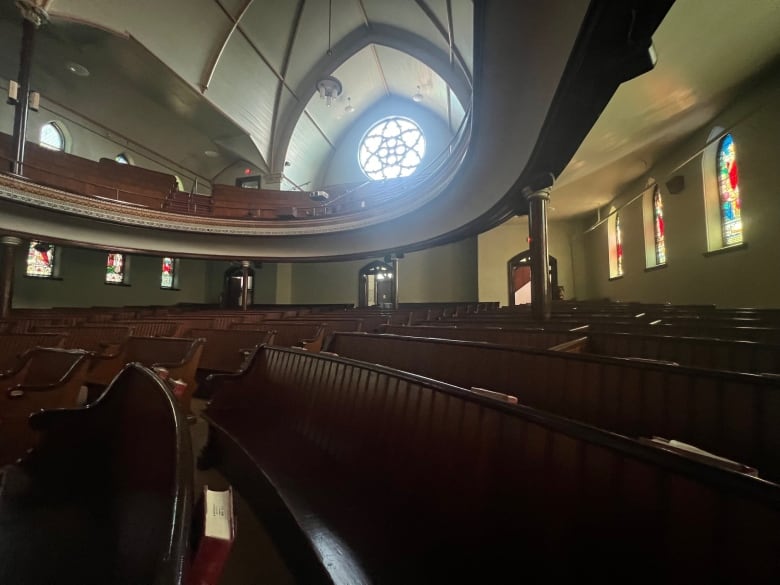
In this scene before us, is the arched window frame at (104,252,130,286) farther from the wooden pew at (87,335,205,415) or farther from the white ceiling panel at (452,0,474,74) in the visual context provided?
the white ceiling panel at (452,0,474,74)

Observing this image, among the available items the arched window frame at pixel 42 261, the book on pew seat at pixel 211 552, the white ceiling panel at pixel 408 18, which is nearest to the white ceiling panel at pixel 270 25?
the white ceiling panel at pixel 408 18

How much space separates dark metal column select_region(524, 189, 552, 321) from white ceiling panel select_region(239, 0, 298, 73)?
457 inches

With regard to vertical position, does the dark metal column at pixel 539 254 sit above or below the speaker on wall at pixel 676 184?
below

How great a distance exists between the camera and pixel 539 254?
5.23m

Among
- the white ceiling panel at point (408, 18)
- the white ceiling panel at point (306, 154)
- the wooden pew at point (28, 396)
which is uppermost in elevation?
the white ceiling panel at point (408, 18)

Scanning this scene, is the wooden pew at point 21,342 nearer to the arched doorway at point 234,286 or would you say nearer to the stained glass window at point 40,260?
the stained glass window at point 40,260

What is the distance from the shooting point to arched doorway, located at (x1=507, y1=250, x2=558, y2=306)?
1130 cm

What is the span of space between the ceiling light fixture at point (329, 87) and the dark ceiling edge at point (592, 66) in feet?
35.3

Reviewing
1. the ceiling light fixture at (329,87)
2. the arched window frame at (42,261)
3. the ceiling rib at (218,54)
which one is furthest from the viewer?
the ceiling light fixture at (329,87)

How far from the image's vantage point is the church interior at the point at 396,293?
0.89m

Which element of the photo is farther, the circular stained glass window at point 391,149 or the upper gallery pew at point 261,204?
the circular stained glass window at point 391,149

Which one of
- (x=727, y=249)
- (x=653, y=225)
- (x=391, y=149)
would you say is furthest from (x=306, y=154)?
(x=727, y=249)

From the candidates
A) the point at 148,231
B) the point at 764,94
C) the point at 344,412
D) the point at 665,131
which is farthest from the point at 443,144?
the point at 344,412

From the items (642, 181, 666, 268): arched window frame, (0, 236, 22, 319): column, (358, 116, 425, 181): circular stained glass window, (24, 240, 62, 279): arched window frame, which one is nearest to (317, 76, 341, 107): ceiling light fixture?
(358, 116, 425, 181): circular stained glass window
